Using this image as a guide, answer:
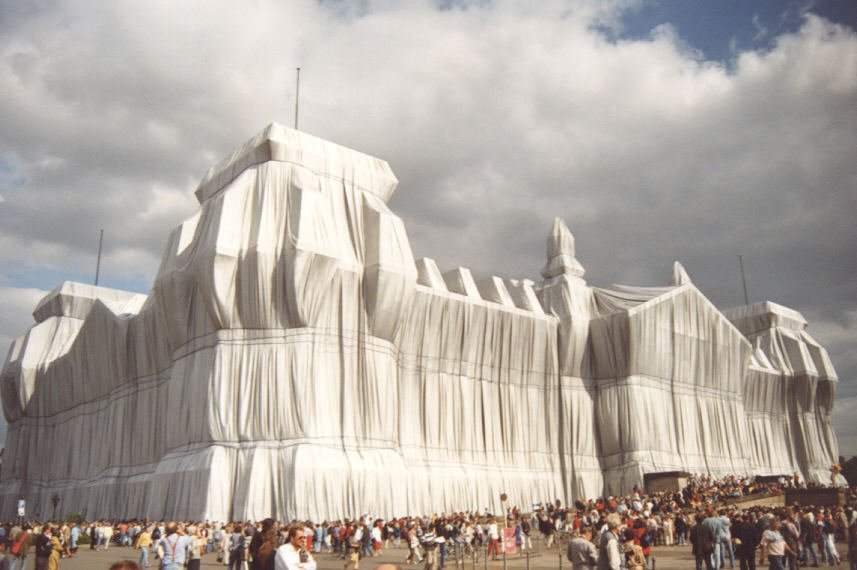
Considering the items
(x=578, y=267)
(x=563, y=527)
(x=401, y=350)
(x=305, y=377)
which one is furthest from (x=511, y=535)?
(x=578, y=267)

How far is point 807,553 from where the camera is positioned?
2186 centimetres

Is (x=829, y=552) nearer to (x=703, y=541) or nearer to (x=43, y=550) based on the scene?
(x=703, y=541)

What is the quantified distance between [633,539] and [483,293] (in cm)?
3858

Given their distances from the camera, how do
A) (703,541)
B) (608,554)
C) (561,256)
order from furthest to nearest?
(561,256) < (703,541) < (608,554)

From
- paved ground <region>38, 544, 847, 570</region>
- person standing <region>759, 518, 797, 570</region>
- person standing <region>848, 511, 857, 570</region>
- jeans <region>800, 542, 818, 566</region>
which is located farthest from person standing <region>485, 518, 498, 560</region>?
person standing <region>848, 511, 857, 570</region>

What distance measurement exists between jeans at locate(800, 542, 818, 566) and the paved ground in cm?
84

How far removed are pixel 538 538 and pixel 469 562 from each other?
392 inches

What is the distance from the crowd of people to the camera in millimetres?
11812

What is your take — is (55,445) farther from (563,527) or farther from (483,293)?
(563,527)

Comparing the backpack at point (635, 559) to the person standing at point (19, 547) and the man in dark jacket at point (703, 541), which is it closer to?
the man in dark jacket at point (703, 541)

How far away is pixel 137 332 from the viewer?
156 feet

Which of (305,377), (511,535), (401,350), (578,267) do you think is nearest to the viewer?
(511,535)

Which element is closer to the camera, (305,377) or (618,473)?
(305,377)

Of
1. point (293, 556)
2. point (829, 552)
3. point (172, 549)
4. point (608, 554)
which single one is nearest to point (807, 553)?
point (829, 552)
